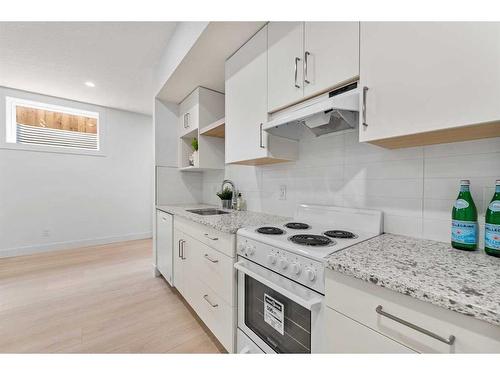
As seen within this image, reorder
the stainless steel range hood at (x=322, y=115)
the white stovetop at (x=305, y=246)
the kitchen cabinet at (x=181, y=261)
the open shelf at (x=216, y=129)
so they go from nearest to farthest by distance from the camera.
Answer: the white stovetop at (x=305, y=246)
the stainless steel range hood at (x=322, y=115)
the kitchen cabinet at (x=181, y=261)
the open shelf at (x=216, y=129)

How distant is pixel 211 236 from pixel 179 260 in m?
0.78

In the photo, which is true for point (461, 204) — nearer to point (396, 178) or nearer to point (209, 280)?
point (396, 178)

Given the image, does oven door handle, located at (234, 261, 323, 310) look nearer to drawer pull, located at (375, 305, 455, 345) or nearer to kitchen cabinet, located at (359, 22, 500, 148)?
drawer pull, located at (375, 305, 455, 345)

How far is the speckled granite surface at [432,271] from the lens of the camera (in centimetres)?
51

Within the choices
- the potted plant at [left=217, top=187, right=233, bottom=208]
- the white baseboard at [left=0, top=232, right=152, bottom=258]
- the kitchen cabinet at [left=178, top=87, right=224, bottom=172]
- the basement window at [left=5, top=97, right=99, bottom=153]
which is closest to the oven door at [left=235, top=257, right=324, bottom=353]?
the potted plant at [left=217, top=187, right=233, bottom=208]

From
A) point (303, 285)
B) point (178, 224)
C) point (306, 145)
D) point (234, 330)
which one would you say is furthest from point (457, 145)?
point (178, 224)

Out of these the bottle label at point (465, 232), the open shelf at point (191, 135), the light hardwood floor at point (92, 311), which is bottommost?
the light hardwood floor at point (92, 311)

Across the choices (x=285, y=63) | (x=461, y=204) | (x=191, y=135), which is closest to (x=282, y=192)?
(x=285, y=63)

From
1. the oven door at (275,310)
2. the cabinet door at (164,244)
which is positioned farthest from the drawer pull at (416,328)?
the cabinet door at (164,244)

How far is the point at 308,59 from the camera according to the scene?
1.18 meters

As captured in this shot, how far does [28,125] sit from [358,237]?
473 centimetres

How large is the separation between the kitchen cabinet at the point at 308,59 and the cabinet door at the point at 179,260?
4.50ft

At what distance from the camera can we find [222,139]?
251cm

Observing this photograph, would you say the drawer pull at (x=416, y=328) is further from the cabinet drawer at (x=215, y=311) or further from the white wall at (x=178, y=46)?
the white wall at (x=178, y=46)
